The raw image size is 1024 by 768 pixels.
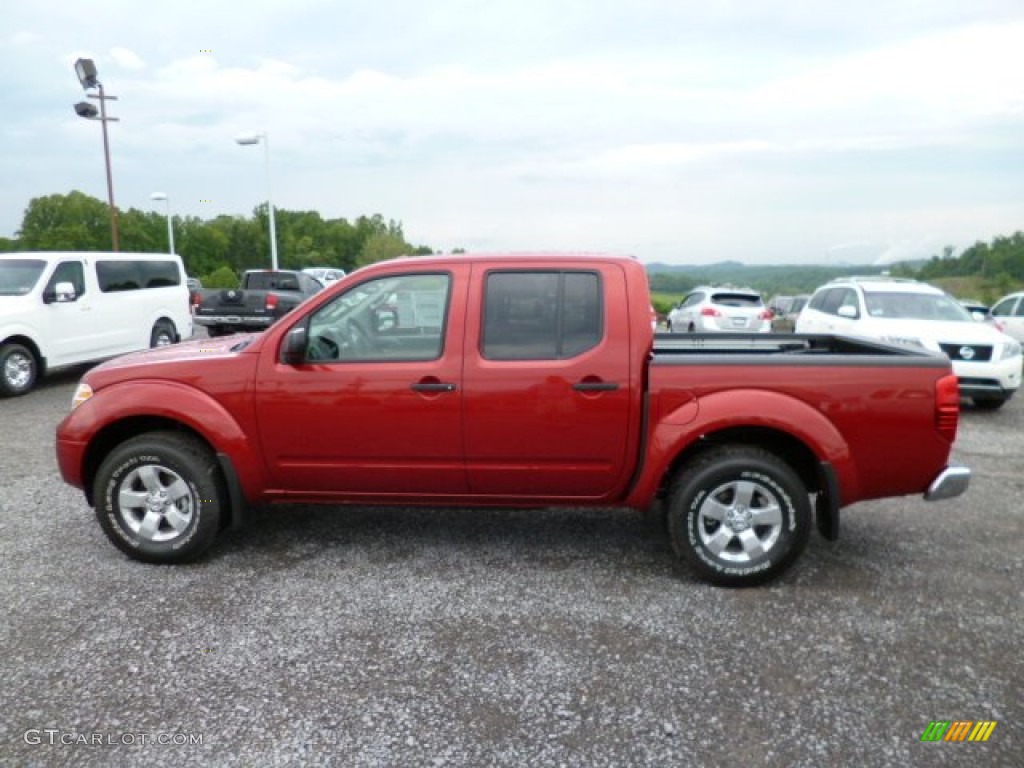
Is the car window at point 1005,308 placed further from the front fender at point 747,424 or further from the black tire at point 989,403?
the front fender at point 747,424

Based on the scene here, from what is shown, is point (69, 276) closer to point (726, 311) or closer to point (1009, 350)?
point (726, 311)

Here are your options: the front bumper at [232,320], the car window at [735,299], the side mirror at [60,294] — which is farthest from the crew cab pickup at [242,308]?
the car window at [735,299]

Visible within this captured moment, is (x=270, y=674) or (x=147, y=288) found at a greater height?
(x=147, y=288)

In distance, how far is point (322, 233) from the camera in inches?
3962

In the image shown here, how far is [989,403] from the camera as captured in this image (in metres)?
9.31

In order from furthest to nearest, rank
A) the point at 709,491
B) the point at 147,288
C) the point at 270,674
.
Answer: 1. the point at 147,288
2. the point at 709,491
3. the point at 270,674

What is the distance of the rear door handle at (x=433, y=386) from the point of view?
392 centimetres

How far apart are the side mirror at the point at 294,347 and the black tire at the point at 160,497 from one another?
79 cm

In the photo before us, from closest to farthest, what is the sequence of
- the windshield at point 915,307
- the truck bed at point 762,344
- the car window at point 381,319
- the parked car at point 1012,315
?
the car window at point 381,319
the truck bed at point 762,344
the windshield at point 915,307
the parked car at point 1012,315

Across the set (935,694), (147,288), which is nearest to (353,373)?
(935,694)

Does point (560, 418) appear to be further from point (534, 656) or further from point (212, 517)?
point (212, 517)

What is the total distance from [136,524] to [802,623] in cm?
362

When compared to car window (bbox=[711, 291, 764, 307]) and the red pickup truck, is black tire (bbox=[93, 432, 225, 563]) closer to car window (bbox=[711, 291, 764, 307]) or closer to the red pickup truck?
the red pickup truck

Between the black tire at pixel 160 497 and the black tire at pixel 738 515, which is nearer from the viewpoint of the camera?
the black tire at pixel 738 515
